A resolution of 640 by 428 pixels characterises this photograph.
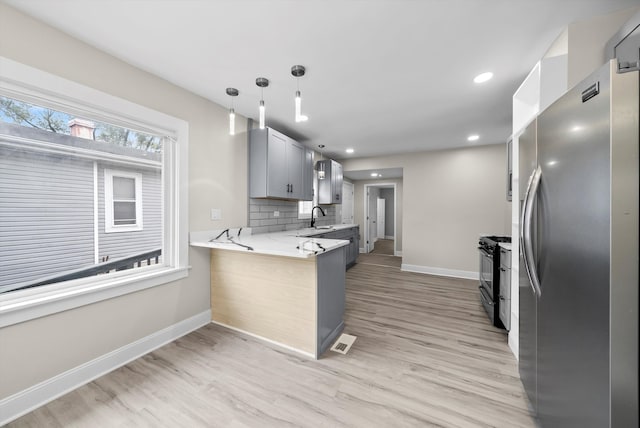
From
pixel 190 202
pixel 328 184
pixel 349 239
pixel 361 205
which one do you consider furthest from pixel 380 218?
pixel 190 202

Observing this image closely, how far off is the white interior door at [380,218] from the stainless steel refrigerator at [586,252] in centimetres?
752

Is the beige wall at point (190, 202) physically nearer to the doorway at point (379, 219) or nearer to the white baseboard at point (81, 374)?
the white baseboard at point (81, 374)

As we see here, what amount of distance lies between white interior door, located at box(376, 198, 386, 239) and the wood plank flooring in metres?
6.48

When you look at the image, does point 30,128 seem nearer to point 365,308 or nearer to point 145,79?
point 145,79

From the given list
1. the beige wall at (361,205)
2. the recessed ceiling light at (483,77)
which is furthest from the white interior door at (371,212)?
the recessed ceiling light at (483,77)

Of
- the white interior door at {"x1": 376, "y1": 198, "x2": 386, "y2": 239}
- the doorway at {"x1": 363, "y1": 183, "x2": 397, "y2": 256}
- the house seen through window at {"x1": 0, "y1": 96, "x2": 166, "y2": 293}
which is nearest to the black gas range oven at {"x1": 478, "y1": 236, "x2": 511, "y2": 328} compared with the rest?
the house seen through window at {"x1": 0, "y1": 96, "x2": 166, "y2": 293}

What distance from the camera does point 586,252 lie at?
837 millimetres

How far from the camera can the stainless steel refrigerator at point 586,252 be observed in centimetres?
67

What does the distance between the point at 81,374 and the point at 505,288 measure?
372 cm

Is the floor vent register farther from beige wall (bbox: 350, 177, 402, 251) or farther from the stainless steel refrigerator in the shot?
beige wall (bbox: 350, 177, 402, 251)

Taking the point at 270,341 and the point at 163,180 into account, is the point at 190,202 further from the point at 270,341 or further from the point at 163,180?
the point at 270,341

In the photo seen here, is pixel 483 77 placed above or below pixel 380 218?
above

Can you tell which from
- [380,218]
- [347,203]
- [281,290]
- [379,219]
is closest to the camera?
[281,290]

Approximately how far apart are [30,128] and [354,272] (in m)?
4.62
